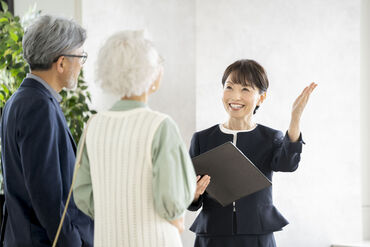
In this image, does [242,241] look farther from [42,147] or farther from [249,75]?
[42,147]

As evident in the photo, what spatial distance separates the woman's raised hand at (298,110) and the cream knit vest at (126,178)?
2.51 ft

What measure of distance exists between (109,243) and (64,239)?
311 millimetres

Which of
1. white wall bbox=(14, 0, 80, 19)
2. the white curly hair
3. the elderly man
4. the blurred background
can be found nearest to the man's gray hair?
the elderly man

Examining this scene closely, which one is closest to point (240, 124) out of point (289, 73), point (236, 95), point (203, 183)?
point (236, 95)

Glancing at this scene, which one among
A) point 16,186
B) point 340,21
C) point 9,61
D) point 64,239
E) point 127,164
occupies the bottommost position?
point 64,239

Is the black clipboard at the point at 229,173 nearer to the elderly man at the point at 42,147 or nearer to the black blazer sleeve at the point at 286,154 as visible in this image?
the black blazer sleeve at the point at 286,154

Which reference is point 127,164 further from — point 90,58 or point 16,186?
point 90,58

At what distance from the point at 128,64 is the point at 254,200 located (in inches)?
38.2

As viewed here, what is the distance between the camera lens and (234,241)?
2.18 metres

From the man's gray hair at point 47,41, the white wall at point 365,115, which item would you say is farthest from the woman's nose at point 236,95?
the white wall at point 365,115

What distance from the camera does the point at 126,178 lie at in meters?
1.52

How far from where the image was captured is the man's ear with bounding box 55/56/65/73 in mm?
1945

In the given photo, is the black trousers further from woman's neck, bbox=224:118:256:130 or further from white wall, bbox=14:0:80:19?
white wall, bbox=14:0:80:19

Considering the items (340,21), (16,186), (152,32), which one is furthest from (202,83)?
(16,186)
